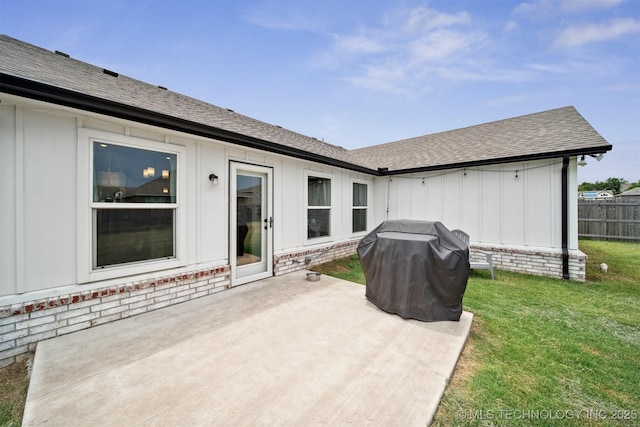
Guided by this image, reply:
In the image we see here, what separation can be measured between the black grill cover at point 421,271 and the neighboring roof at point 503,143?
4.42m

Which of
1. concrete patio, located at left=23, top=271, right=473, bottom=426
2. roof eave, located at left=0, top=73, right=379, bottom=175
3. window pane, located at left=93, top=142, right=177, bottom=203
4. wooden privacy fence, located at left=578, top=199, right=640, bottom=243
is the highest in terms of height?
roof eave, located at left=0, top=73, right=379, bottom=175

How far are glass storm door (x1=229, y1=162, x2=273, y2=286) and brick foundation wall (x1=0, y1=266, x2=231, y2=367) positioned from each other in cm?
71

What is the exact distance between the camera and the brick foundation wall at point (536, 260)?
17.6ft

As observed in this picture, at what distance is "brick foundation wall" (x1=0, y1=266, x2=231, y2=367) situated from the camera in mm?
2502

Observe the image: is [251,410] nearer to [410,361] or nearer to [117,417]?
[117,417]

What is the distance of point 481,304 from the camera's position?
4016 millimetres

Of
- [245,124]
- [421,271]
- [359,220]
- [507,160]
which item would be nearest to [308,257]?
[359,220]

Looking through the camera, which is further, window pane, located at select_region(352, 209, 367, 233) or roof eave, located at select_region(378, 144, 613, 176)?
window pane, located at select_region(352, 209, 367, 233)

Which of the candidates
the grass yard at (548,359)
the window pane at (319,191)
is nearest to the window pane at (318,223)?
the window pane at (319,191)

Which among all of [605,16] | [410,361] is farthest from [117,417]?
[605,16]

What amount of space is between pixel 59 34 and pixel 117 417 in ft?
26.1

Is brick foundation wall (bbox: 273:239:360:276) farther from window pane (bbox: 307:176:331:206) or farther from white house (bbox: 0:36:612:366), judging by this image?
window pane (bbox: 307:176:331:206)

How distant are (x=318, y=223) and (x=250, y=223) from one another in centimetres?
218

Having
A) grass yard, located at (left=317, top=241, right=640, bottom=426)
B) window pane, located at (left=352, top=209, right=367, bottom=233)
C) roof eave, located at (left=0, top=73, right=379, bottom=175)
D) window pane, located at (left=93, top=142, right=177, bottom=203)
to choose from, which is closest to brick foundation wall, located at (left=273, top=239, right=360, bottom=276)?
window pane, located at (left=352, top=209, right=367, bottom=233)
